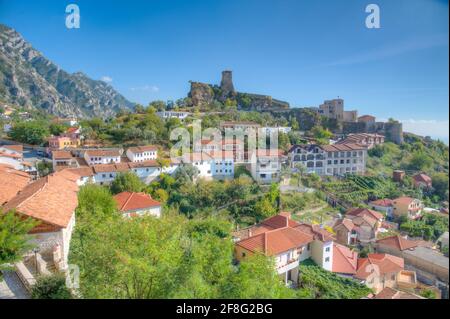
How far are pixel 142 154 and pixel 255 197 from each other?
19.4ft

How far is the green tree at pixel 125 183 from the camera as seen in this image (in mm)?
12453

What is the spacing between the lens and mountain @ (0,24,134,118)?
32781mm

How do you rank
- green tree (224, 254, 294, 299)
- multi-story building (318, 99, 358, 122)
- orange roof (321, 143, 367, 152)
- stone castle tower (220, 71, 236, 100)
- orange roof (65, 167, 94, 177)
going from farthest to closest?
1. stone castle tower (220, 71, 236, 100)
2. multi-story building (318, 99, 358, 122)
3. orange roof (321, 143, 367, 152)
4. orange roof (65, 167, 94, 177)
5. green tree (224, 254, 294, 299)

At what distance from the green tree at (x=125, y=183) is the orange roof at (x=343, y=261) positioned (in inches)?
308

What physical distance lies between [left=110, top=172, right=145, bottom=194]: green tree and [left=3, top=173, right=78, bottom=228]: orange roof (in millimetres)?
5946

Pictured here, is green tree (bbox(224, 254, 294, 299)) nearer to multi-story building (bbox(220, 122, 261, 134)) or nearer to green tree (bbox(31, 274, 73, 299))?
green tree (bbox(31, 274, 73, 299))

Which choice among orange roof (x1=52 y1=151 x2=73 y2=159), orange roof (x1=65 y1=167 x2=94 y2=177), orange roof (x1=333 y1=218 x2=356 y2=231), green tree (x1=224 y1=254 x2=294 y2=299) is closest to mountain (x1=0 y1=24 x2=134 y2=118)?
orange roof (x1=52 y1=151 x2=73 y2=159)

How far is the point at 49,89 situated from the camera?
42.5 metres

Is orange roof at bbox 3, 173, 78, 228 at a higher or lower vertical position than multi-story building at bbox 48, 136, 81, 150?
lower

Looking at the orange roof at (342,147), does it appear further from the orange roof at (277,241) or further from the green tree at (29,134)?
the green tree at (29,134)

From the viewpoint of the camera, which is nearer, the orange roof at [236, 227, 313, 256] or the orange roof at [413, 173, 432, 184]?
the orange roof at [236, 227, 313, 256]
